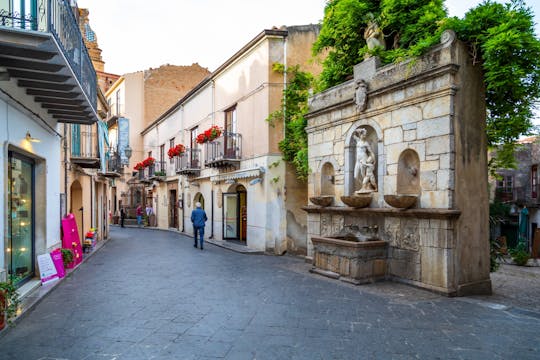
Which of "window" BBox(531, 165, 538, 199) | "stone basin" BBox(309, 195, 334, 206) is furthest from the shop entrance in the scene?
"window" BBox(531, 165, 538, 199)

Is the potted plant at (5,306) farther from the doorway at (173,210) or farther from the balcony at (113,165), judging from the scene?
the doorway at (173,210)

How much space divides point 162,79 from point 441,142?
2565cm

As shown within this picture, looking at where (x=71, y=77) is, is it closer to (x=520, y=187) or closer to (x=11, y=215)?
(x=11, y=215)

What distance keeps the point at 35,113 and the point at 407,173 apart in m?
7.11

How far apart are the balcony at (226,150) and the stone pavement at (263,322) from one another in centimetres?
682

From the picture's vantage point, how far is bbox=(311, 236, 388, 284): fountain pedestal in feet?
24.9

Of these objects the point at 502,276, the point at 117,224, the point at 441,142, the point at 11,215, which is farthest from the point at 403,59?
the point at 117,224

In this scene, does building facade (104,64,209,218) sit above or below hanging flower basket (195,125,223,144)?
above

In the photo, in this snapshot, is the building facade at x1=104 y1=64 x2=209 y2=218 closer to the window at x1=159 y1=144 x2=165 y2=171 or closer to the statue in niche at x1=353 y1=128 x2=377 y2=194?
the window at x1=159 y1=144 x2=165 y2=171

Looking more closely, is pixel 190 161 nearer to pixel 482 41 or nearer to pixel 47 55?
pixel 47 55

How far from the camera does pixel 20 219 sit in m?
7.27

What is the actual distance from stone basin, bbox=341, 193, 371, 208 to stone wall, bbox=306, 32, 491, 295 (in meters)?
0.18

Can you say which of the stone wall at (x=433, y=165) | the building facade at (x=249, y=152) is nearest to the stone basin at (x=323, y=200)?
the stone wall at (x=433, y=165)

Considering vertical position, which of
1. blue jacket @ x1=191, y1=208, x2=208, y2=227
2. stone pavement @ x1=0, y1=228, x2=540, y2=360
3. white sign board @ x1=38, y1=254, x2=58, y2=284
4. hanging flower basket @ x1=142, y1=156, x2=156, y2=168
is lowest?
stone pavement @ x1=0, y1=228, x2=540, y2=360
